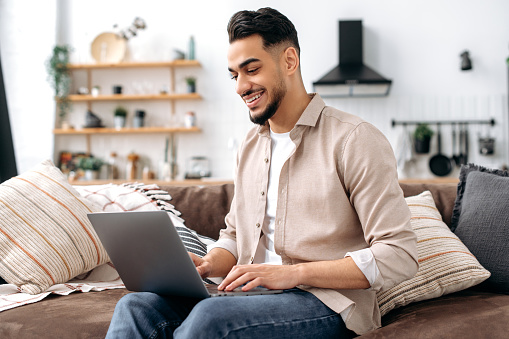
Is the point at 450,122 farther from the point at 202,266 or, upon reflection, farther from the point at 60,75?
the point at 202,266

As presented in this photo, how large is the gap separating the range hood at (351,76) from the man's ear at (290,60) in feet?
10.5

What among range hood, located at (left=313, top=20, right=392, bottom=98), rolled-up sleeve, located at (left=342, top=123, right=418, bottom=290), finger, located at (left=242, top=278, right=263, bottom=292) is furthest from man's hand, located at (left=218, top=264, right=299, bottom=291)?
range hood, located at (left=313, top=20, right=392, bottom=98)

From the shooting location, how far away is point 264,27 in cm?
135

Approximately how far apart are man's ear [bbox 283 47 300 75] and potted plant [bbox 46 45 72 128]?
3994mm

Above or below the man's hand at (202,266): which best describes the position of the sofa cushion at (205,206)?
above

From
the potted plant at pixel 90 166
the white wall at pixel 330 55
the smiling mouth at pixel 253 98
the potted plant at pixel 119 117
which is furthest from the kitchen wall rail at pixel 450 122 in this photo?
the smiling mouth at pixel 253 98

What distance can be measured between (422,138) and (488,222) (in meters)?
3.22

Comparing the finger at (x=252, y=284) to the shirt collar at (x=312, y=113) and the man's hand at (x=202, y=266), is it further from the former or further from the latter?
the shirt collar at (x=312, y=113)

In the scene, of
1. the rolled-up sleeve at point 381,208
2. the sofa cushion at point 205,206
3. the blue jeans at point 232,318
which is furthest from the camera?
the sofa cushion at point 205,206

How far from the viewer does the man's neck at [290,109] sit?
142 cm

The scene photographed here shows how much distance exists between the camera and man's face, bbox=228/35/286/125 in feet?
4.44

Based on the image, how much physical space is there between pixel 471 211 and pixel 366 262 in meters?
0.75

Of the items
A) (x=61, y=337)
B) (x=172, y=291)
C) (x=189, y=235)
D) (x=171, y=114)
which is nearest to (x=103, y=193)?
(x=189, y=235)

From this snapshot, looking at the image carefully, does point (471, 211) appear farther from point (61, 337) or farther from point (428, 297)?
point (61, 337)
